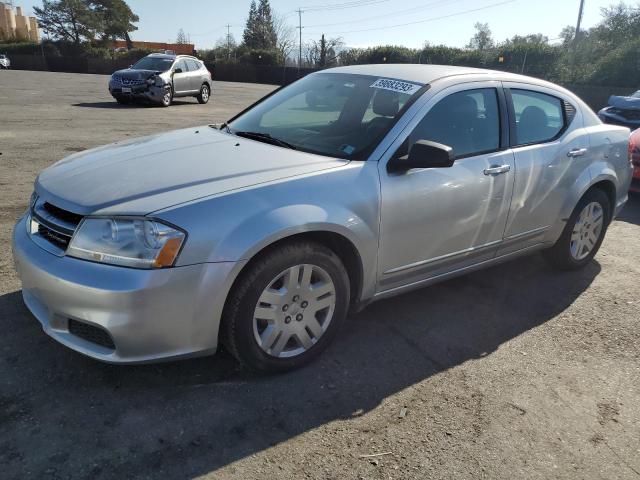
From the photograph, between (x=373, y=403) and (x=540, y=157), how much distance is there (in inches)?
90.7

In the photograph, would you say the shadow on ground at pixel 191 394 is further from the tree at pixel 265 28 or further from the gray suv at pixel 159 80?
the tree at pixel 265 28

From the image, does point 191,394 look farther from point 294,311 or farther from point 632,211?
point 632,211

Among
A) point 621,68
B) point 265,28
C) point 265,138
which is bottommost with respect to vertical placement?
point 265,138

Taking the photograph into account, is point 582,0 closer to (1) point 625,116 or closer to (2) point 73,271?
(1) point 625,116

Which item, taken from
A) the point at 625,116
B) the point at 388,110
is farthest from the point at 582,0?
the point at 388,110

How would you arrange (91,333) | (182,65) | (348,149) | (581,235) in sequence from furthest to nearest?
1. (182,65)
2. (581,235)
3. (348,149)
4. (91,333)

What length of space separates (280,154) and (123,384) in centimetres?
153

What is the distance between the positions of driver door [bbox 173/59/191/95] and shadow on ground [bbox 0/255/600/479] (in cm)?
1494

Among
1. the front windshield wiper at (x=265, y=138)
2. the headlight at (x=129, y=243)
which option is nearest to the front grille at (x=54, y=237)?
the headlight at (x=129, y=243)

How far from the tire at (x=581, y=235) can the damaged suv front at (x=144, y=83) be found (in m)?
14.3

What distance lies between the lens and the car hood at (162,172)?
2559 millimetres

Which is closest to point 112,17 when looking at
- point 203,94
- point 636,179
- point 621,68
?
point 203,94

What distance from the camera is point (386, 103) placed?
3400mm

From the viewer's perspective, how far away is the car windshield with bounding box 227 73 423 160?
3.24m
